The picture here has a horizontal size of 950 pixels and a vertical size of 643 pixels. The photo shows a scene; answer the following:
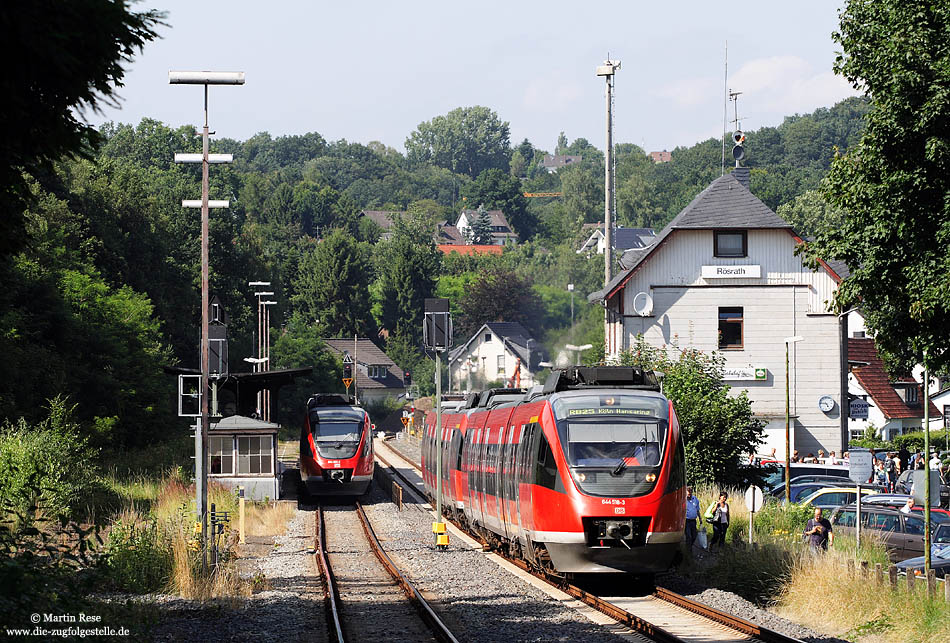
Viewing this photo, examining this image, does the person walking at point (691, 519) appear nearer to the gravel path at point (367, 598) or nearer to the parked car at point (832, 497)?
the gravel path at point (367, 598)

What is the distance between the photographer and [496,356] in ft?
377

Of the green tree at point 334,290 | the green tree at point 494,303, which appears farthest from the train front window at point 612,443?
the green tree at point 334,290

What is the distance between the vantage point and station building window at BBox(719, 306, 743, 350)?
49.9 m

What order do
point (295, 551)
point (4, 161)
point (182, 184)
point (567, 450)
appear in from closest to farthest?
point (4, 161), point (567, 450), point (295, 551), point (182, 184)

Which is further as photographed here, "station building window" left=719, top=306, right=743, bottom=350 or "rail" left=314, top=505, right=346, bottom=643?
"station building window" left=719, top=306, right=743, bottom=350

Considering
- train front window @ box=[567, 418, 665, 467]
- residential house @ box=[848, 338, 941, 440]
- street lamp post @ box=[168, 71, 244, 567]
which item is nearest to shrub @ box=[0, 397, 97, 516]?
street lamp post @ box=[168, 71, 244, 567]

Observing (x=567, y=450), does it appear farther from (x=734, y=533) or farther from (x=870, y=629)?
(x=734, y=533)

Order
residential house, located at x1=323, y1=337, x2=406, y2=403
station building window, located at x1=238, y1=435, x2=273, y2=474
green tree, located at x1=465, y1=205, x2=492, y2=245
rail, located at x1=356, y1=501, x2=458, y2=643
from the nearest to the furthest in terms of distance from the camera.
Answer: rail, located at x1=356, y1=501, x2=458, y2=643, station building window, located at x1=238, y1=435, x2=273, y2=474, residential house, located at x1=323, y1=337, x2=406, y2=403, green tree, located at x1=465, y1=205, x2=492, y2=245

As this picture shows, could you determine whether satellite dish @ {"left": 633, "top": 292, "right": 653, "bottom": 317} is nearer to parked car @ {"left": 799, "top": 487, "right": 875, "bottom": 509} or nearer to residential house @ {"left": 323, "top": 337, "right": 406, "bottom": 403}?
parked car @ {"left": 799, "top": 487, "right": 875, "bottom": 509}

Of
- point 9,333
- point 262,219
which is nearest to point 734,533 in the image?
point 9,333

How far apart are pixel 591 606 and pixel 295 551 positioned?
34.7 ft

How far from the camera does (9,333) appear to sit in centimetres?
4119

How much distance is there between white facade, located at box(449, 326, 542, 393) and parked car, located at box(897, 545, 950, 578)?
8791cm

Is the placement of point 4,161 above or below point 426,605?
above
